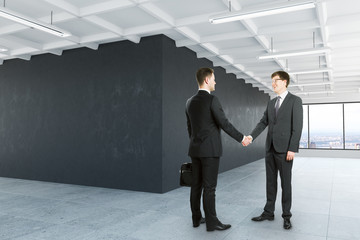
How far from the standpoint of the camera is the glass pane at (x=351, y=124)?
1434cm

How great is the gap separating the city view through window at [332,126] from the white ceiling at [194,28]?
7169mm

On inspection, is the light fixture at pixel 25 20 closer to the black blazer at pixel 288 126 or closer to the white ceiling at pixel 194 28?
the white ceiling at pixel 194 28

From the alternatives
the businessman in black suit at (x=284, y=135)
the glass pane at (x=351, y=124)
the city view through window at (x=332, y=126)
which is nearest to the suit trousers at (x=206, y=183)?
the businessman in black suit at (x=284, y=135)

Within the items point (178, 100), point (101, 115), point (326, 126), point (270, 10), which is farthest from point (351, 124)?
point (101, 115)

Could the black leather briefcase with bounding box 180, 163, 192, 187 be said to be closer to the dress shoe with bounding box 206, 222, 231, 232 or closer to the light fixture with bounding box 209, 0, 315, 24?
the dress shoe with bounding box 206, 222, 231, 232

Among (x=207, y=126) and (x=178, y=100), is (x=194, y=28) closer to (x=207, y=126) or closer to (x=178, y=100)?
(x=178, y=100)

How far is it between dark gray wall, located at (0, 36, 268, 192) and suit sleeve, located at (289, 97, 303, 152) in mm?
2760

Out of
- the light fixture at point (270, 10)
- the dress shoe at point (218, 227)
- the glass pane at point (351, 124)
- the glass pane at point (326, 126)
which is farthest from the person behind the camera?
the glass pane at point (326, 126)

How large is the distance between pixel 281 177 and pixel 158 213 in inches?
69.5

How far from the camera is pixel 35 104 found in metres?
7.27

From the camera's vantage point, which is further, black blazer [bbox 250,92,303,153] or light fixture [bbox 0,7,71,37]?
light fixture [bbox 0,7,71,37]

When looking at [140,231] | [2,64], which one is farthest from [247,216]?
[2,64]

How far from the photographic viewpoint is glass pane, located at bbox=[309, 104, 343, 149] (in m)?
14.6

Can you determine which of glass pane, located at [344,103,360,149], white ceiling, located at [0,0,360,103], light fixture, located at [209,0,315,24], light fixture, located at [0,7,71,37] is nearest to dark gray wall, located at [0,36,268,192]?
white ceiling, located at [0,0,360,103]
